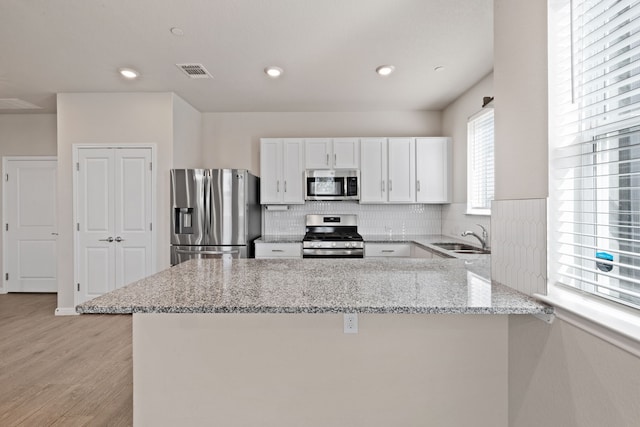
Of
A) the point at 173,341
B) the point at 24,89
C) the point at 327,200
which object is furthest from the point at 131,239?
the point at 173,341

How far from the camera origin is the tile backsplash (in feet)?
15.1

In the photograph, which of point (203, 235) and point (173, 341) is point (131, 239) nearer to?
point (203, 235)

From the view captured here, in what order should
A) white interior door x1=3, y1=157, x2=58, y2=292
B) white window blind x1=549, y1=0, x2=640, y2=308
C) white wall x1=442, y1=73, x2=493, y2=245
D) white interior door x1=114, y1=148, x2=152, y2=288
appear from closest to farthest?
white window blind x1=549, y1=0, x2=640, y2=308 < white wall x1=442, y1=73, x2=493, y2=245 < white interior door x1=114, y1=148, x2=152, y2=288 < white interior door x1=3, y1=157, x2=58, y2=292

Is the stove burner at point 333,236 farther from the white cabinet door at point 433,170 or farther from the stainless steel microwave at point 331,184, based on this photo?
the white cabinet door at point 433,170

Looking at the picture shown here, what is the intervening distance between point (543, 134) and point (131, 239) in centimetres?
412

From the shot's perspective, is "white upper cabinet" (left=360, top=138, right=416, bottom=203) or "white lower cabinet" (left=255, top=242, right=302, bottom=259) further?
"white upper cabinet" (left=360, top=138, right=416, bottom=203)

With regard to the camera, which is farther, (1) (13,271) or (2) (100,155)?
(1) (13,271)

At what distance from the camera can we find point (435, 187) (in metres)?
4.23

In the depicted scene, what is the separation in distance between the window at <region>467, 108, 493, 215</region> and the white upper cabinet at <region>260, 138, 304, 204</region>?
1.99 meters

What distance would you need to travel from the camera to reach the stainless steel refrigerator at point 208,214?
376cm

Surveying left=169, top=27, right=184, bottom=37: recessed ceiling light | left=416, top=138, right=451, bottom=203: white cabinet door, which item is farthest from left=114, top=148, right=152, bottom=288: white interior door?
left=416, top=138, right=451, bottom=203: white cabinet door

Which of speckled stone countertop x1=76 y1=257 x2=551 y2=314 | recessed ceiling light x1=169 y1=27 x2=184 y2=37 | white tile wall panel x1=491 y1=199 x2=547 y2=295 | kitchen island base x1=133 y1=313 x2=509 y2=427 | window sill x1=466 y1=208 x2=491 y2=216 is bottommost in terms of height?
kitchen island base x1=133 y1=313 x2=509 y2=427

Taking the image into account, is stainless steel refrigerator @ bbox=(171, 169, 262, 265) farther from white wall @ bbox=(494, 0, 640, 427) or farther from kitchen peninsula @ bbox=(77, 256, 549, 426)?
white wall @ bbox=(494, 0, 640, 427)

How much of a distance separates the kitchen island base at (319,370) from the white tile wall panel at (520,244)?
0.76ft
